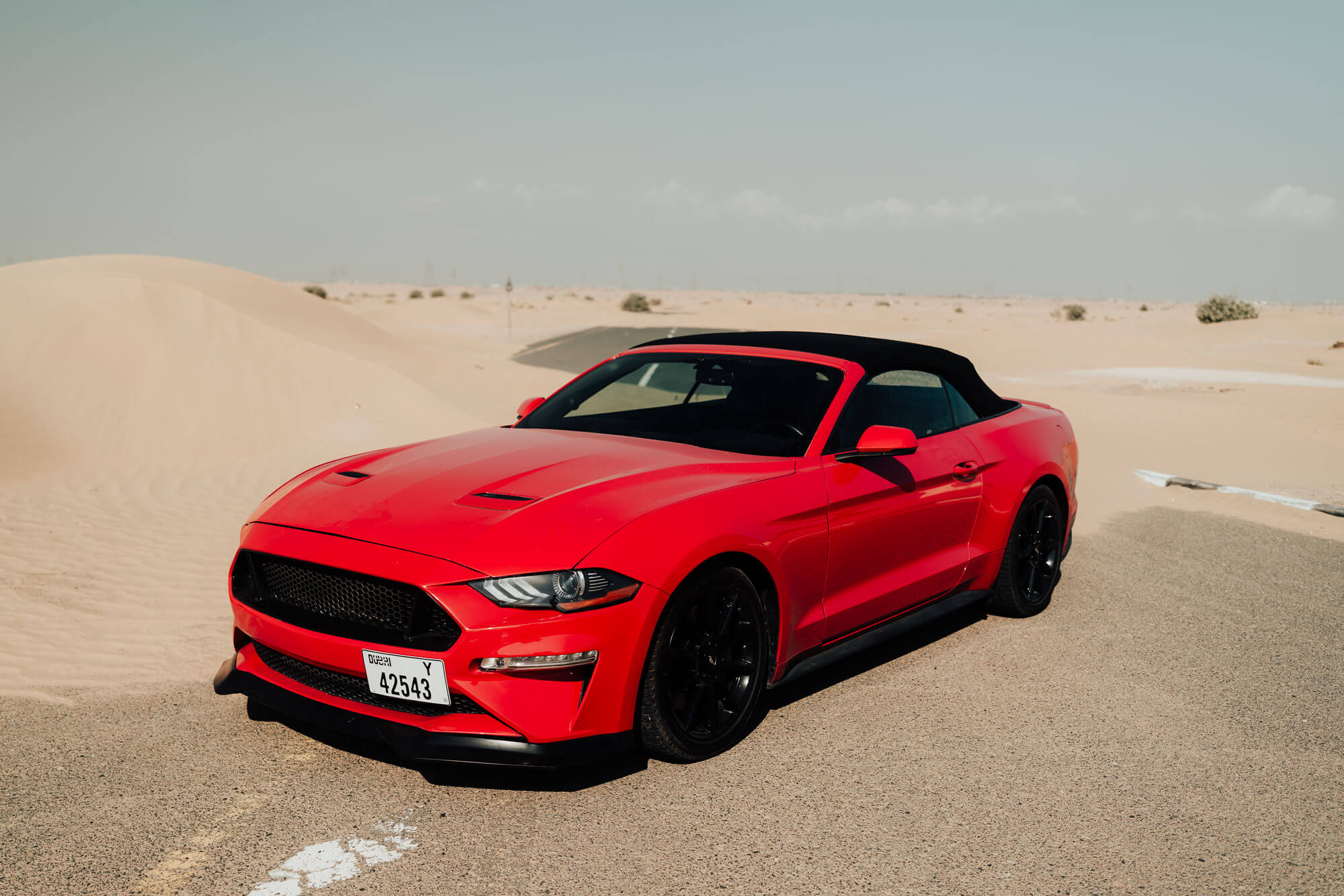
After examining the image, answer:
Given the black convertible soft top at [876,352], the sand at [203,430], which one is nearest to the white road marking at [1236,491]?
the sand at [203,430]

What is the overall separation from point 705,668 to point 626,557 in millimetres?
676

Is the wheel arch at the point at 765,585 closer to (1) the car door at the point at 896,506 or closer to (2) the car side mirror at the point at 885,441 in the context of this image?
(1) the car door at the point at 896,506

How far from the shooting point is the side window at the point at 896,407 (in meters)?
4.77

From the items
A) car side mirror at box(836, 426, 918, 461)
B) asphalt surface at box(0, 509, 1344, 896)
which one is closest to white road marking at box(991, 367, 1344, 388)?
asphalt surface at box(0, 509, 1344, 896)

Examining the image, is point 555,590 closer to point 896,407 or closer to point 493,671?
point 493,671

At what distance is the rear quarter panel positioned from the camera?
219 inches

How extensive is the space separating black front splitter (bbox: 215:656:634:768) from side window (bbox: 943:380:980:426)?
284cm

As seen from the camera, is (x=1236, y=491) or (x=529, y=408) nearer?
(x=529, y=408)

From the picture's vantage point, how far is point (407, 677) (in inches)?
138

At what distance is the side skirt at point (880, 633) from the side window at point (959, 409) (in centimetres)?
94

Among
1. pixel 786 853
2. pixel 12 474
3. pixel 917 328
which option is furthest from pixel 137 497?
pixel 917 328

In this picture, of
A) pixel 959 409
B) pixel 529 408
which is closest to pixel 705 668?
pixel 529 408

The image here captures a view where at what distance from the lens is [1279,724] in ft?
15.2

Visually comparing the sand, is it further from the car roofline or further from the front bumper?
the car roofline
